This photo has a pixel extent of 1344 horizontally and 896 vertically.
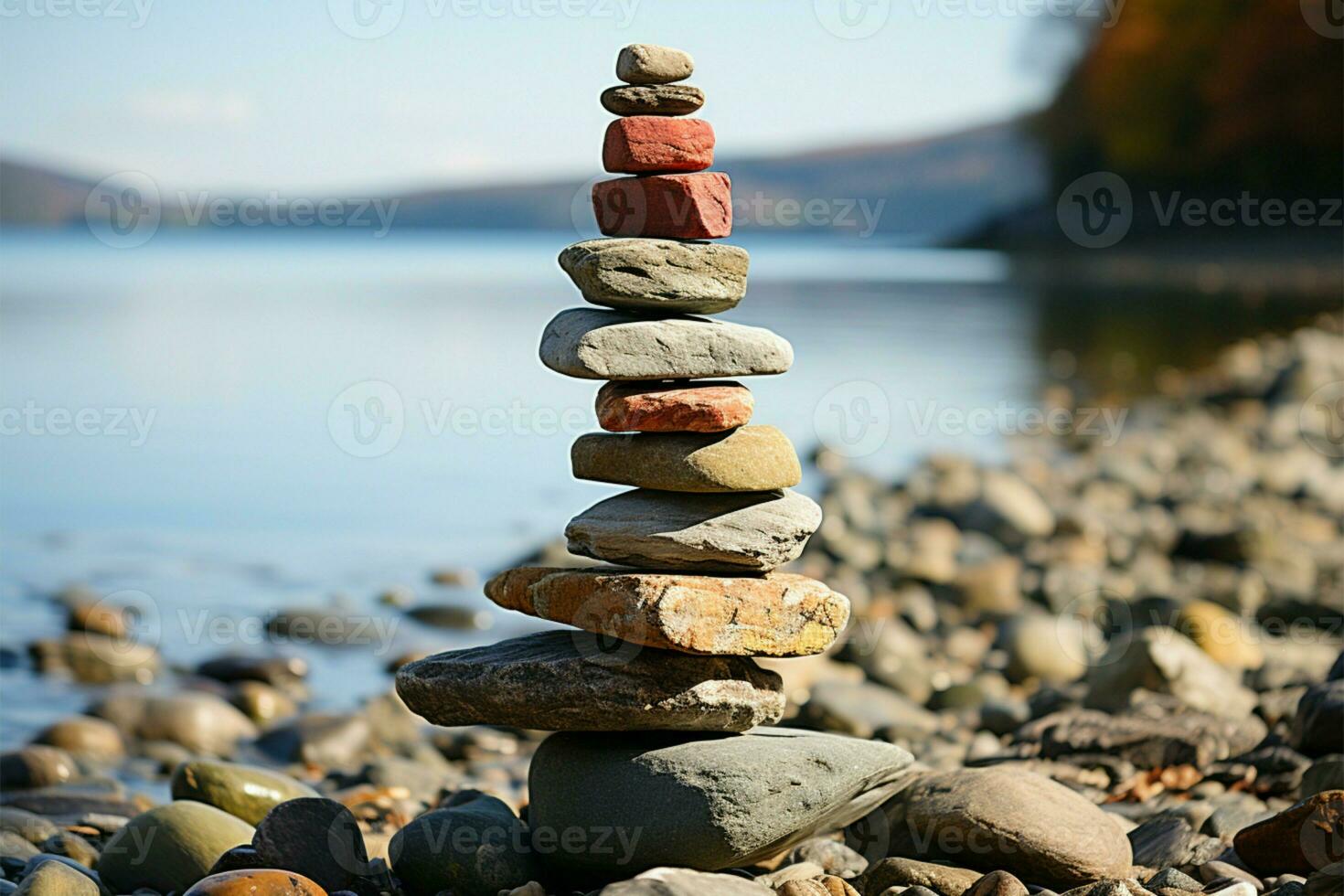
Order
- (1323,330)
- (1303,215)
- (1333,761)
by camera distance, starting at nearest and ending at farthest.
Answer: (1333,761) → (1323,330) → (1303,215)

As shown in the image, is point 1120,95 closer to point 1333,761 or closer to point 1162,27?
point 1162,27

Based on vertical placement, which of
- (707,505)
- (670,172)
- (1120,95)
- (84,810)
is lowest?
(84,810)

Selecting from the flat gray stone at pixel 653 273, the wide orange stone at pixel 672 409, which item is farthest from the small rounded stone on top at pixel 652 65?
the wide orange stone at pixel 672 409

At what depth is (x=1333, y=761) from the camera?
611cm

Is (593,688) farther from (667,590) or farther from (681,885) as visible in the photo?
(681,885)

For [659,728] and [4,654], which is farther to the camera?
[4,654]

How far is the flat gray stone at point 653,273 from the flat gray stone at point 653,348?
0.26 ft

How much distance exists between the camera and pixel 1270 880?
5164 mm

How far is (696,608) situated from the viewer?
5.23 meters

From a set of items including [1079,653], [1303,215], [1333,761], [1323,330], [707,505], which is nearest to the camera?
[707,505]

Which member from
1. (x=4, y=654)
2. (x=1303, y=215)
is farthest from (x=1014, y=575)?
(x=1303, y=215)

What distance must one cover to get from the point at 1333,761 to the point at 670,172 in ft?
12.4

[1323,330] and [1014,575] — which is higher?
[1323,330]

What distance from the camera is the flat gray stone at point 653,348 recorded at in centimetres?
537
